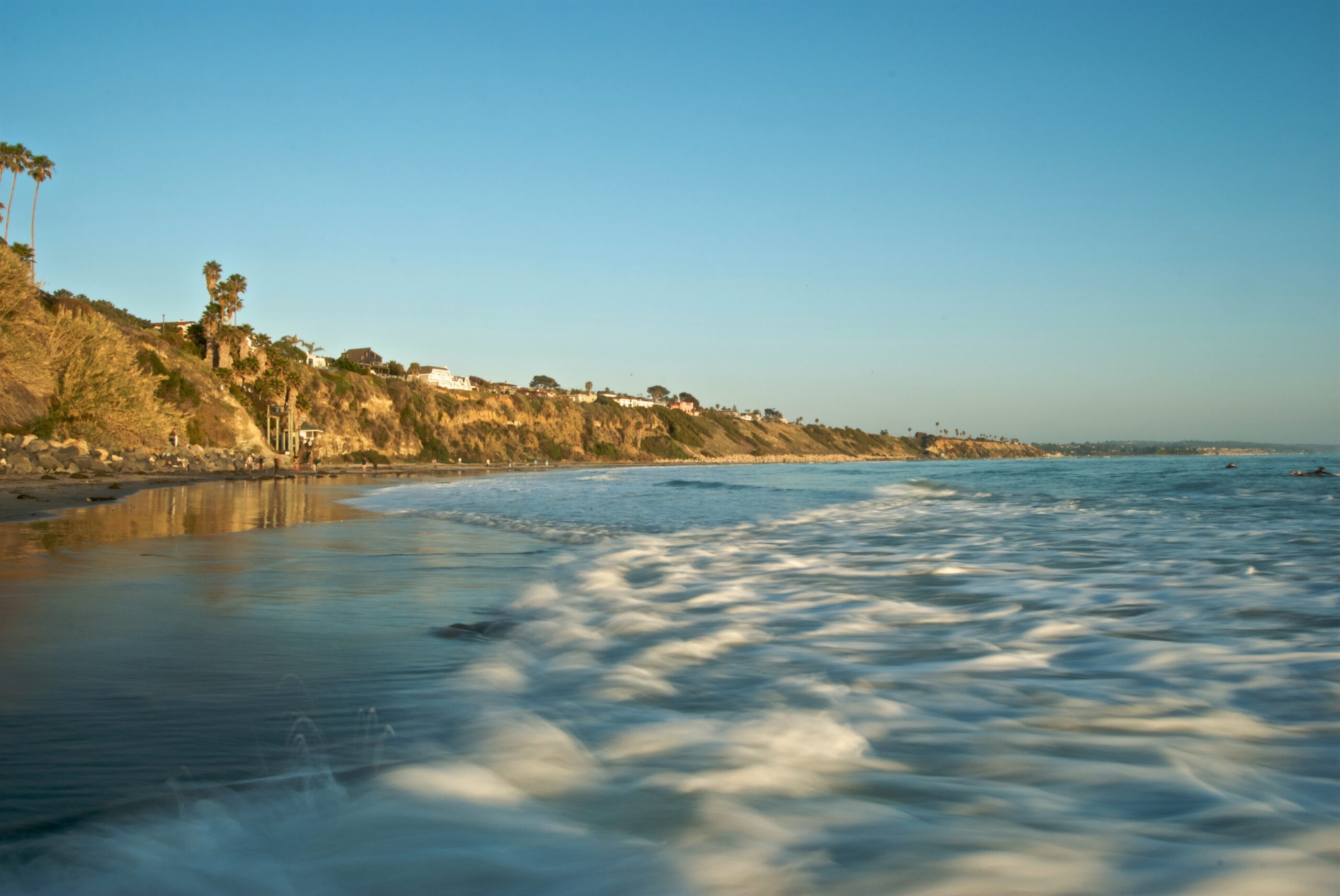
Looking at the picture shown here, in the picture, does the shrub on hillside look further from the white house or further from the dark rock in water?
the white house

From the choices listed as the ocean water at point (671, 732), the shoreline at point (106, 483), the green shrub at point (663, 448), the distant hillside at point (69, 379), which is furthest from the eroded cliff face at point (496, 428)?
the ocean water at point (671, 732)

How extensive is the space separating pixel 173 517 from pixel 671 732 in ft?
45.3

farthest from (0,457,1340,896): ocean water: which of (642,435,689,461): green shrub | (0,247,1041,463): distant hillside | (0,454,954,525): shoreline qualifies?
(642,435,689,461): green shrub

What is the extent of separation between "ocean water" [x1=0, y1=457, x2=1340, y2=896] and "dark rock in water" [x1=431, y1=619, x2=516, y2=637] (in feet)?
0.20

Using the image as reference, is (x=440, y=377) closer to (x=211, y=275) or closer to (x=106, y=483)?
(x=211, y=275)

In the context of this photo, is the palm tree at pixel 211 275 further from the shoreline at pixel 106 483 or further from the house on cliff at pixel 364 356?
the house on cliff at pixel 364 356

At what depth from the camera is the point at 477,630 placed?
5453 mm

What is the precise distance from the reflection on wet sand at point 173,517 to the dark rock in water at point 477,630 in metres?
5.40

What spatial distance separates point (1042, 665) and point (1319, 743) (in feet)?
4.58

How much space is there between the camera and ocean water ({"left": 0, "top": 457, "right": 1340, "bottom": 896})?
2.28 metres

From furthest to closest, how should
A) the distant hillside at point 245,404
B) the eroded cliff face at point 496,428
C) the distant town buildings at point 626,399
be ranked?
the distant town buildings at point 626,399
the eroded cliff face at point 496,428
the distant hillside at point 245,404

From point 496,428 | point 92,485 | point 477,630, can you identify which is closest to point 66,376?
point 92,485

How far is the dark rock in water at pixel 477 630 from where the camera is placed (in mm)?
5250

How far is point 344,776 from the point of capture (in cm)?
281
